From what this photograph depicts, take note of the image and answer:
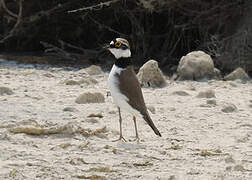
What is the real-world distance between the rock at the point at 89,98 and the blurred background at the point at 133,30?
2.52 m

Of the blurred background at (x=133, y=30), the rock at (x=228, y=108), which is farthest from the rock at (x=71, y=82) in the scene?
the rock at (x=228, y=108)

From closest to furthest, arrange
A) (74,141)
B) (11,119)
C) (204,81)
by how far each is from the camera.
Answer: (74,141)
(11,119)
(204,81)

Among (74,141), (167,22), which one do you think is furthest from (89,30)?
(74,141)

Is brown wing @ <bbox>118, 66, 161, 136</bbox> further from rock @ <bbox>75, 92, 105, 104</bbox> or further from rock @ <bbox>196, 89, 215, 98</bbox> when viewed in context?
rock @ <bbox>196, 89, 215, 98</bbox>

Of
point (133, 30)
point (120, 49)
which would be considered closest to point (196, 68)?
point (133, 30)

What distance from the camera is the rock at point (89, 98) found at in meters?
6.76

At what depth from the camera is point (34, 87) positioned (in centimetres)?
757

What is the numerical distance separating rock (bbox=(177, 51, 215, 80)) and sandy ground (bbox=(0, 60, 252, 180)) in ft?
2.55

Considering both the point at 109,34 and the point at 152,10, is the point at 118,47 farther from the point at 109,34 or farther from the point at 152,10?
the point at 109,34

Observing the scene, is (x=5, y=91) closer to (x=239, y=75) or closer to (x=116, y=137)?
(x=116, y=137)

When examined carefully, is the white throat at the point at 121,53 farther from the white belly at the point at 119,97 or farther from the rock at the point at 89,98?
the rock at the point at 89,98

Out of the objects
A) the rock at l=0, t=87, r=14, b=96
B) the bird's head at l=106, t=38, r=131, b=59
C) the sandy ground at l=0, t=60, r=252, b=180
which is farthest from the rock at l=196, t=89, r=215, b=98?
the rock at l=0, t=87, r=14, b=96

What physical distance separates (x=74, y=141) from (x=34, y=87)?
2458 mm

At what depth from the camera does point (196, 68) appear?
8672 mm
